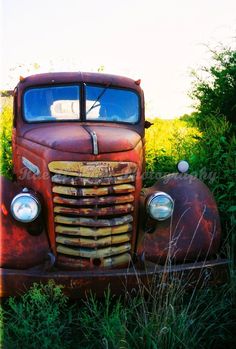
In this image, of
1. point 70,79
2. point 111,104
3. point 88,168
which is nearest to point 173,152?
point 111,104

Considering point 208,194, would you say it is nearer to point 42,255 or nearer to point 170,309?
point 170,309

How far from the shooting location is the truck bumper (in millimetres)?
3578

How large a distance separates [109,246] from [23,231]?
727 millimetres

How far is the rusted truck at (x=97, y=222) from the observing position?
12.2 feet

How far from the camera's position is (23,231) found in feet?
12.7

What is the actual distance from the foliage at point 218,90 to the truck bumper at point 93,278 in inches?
138

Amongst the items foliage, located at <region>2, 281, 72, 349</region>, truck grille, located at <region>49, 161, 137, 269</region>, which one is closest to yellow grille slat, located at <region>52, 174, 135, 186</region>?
truck grille, located at <region>49, 161, 137, 269</region>

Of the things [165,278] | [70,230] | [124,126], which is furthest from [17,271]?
[124,126]

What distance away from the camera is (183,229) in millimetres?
4148

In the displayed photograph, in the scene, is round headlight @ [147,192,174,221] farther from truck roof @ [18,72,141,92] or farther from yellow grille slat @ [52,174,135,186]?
truck roof @ [18,72,141,92]

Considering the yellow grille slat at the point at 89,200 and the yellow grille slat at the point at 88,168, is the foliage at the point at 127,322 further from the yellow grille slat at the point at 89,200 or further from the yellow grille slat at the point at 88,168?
the yellow grille slat at the point at 88,168

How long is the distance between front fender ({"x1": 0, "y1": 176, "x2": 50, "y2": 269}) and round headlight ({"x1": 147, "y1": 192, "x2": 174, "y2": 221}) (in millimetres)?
929

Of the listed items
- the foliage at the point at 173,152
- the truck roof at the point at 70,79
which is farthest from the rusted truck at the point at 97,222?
the foliage at the point at 173,152

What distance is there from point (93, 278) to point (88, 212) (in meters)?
0.52
